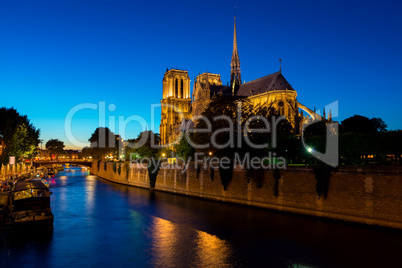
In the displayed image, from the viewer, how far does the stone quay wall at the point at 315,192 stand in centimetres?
1698

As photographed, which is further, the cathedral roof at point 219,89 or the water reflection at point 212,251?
the cathedral roof at point 219,89

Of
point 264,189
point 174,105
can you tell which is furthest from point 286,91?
point 264,189

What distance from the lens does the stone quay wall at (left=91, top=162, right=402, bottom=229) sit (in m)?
17.0

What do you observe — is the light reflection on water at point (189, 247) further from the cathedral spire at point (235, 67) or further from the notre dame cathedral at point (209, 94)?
the cathedral spire at point (235, 67)

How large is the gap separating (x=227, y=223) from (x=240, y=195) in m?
6.16

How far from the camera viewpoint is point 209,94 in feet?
252

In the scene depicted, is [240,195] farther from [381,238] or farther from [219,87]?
[219,87]

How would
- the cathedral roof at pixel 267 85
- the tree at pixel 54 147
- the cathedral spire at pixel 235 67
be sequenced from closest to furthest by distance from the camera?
1. the cathedral roof at pixel 267 85
2. the cathedral spire at pixel 235 67
3. the tree at pixel 54 147

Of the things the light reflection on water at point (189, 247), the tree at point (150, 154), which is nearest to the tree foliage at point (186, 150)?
the tree at point (150, 154)

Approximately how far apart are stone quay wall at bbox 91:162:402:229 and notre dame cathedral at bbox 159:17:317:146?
105ft

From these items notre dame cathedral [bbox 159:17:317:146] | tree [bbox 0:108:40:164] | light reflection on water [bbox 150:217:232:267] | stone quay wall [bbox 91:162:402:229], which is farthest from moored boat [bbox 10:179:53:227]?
notre dame cathedral [bbox 159:17:317:146]

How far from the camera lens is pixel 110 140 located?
8706 cm

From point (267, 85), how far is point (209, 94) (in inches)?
597

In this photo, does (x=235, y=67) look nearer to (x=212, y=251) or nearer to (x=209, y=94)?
(x=209, y=94)
